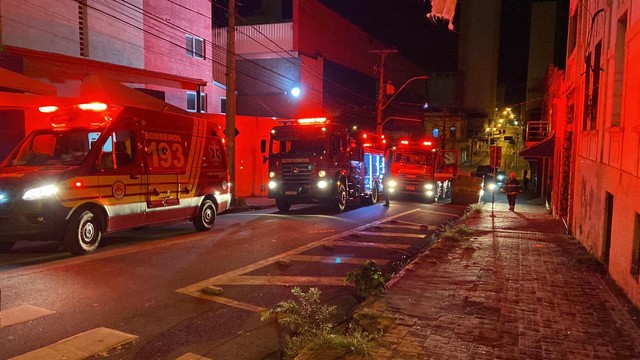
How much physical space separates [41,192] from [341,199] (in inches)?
421

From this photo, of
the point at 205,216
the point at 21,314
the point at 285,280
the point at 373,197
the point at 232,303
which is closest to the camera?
the point at 21,314

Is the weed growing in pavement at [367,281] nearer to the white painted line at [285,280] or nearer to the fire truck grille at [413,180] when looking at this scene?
the white painted line at [285,280]

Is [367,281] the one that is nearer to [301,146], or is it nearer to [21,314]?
[21,314]

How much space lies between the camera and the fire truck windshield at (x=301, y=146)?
16359mm

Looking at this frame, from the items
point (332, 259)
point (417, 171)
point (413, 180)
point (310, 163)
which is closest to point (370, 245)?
point (332, 259)

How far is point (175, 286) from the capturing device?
22.4 feet

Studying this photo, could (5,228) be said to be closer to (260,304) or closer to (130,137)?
(130,137)

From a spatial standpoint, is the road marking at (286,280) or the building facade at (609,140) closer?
the building facade at (609,140)

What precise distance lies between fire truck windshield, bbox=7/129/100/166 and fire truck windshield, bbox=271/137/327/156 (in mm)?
8176

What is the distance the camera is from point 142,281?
700 cm

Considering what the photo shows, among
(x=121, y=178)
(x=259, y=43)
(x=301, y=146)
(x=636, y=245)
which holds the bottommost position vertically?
(x=636, y=245)

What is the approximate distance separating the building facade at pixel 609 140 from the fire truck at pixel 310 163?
7.40 metres

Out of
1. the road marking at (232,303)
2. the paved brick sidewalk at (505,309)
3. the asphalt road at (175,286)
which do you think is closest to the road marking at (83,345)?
the asphalt road at (175,286)

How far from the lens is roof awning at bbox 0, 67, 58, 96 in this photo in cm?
1155
